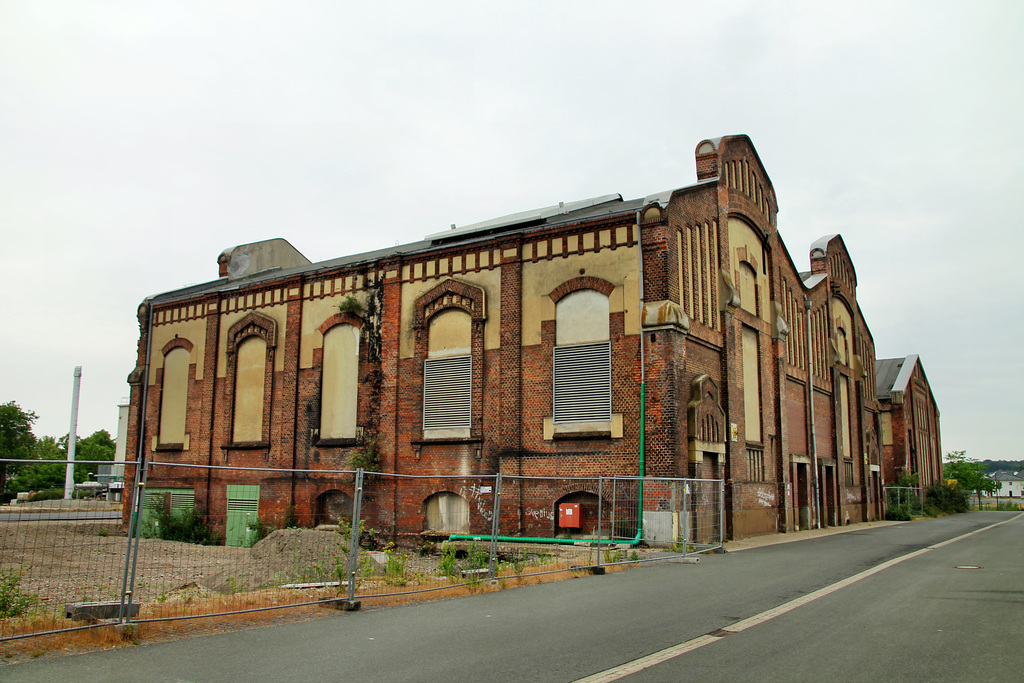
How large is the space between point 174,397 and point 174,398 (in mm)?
50

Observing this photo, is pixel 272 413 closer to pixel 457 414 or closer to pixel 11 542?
pixel 457 414

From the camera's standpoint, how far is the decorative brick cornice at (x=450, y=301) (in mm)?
22578

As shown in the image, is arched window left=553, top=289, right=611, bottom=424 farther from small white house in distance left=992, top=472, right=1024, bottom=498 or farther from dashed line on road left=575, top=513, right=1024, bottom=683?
small white house in distance left=992, top=472, right=1024, bottom=498

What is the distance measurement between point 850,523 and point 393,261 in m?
24.0

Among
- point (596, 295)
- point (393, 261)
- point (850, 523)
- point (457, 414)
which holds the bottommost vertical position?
point (850, 523)

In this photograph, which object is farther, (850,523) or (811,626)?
(850,523)

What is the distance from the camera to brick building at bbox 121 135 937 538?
20.2 m

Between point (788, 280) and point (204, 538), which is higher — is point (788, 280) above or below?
above

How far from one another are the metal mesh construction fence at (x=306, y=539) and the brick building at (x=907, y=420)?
1321 inches

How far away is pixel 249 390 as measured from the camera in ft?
90.5

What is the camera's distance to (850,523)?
34844 mm

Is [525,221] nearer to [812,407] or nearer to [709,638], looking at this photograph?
[812,407]

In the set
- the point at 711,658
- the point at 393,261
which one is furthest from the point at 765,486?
the point at 711,658

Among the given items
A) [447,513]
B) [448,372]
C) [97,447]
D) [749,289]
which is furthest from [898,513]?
[97,447]
